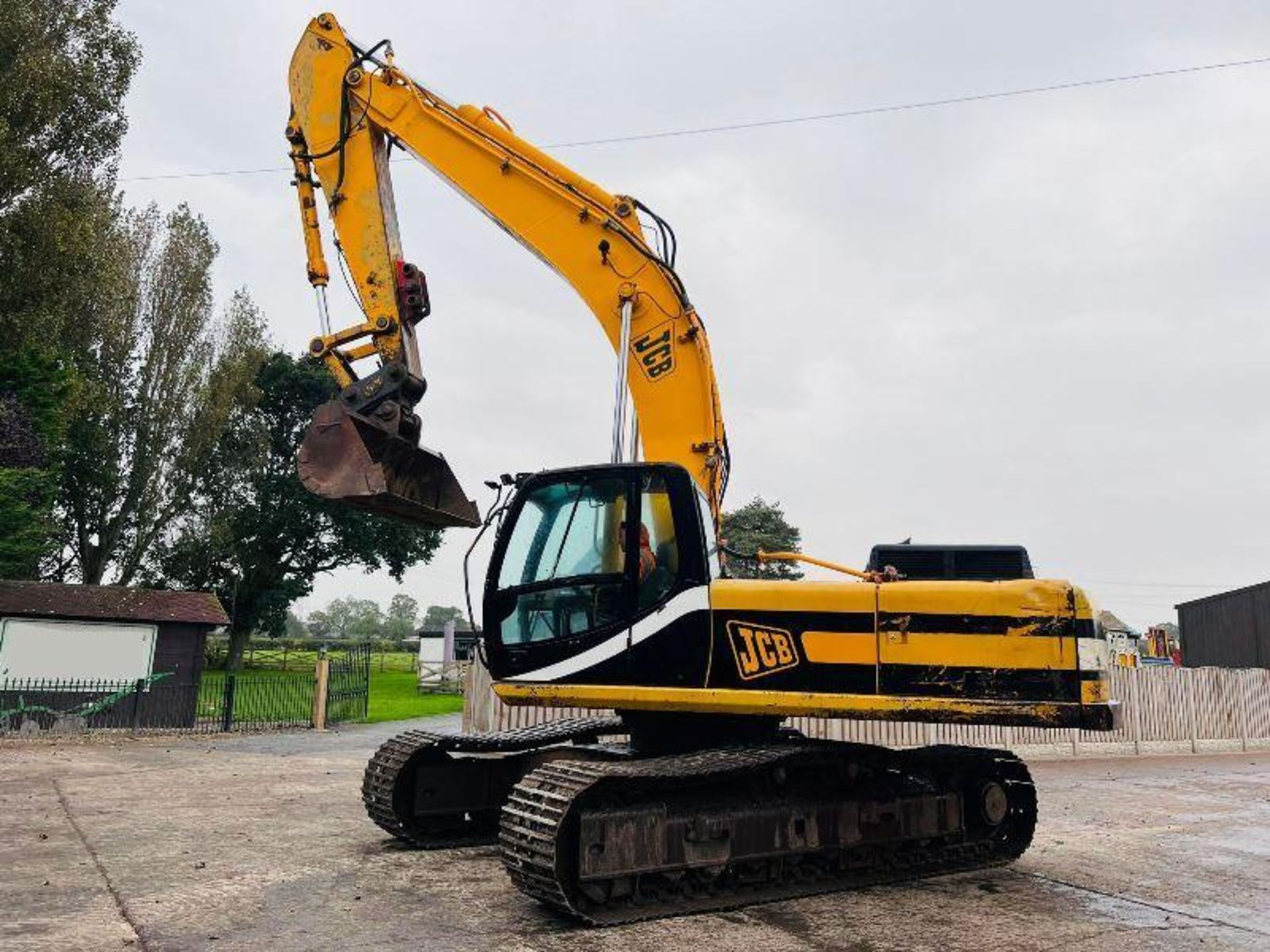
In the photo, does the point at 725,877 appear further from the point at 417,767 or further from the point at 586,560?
the point at 417,767

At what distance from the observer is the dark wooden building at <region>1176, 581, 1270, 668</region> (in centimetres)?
2889

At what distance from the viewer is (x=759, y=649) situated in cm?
602

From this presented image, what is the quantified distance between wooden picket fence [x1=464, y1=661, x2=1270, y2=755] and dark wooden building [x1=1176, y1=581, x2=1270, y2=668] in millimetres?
10752

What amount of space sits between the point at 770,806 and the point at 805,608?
1.24 metres

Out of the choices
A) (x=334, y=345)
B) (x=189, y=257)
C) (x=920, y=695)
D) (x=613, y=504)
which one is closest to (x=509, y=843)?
(x=613, y=504)

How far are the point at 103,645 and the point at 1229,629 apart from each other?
→ 105 ft

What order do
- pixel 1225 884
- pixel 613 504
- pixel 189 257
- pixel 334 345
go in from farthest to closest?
pixel 189 257
pixel 334 345
pixel 1225 884
pixel 613 504

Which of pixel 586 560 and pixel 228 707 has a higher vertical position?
pixel 586 560

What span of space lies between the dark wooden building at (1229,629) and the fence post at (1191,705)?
1339cm

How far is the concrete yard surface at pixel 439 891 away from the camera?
495 cm

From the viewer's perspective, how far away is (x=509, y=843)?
17.6ft

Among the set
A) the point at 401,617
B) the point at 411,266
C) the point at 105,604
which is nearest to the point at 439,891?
the point at 411,266

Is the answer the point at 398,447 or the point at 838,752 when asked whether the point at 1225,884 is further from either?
the point at 398,447

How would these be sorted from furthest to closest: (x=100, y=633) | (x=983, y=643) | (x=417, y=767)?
(x=100, y=633), (x=417, y=767), (x=983, y=643)
